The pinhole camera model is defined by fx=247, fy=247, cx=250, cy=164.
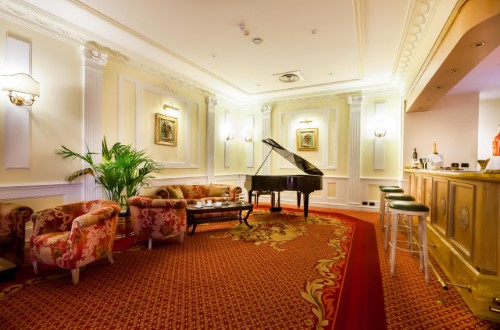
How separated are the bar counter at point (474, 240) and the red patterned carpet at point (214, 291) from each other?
0.70m

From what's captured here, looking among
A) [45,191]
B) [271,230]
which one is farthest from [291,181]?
[45,191]

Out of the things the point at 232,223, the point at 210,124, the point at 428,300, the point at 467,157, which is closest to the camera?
the point at 428,300

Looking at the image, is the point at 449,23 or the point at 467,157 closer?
the point at 449,23

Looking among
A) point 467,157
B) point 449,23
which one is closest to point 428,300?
point 449,23

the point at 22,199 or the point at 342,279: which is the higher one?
the point at 22,199

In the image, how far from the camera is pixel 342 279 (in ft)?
8.23

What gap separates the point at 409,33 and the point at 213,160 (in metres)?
4.82

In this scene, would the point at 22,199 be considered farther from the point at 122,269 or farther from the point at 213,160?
the point at 213,160

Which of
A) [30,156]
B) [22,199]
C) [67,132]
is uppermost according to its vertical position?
[67,132]

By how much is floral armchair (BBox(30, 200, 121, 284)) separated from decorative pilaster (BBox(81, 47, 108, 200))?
1110 mm

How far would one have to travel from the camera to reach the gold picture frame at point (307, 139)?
6.85 meters

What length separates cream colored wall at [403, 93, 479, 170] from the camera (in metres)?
5.18

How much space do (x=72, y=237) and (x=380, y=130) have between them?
624 centimetres

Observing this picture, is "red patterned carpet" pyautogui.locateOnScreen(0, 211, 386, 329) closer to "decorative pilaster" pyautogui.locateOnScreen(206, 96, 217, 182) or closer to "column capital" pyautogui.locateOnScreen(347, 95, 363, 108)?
"decorative pilaster" pyautogui.locateOnScreen(206, 96, 217, 182)
